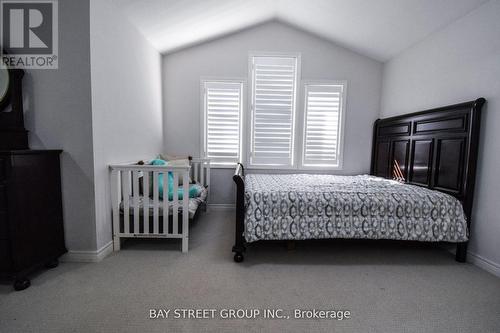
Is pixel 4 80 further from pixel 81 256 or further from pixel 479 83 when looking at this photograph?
pixel 479 83

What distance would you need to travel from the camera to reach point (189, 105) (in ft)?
11.7

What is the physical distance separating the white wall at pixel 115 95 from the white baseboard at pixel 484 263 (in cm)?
346

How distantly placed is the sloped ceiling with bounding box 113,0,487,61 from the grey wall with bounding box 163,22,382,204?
15 centimetres

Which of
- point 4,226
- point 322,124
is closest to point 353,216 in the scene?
point 322,124

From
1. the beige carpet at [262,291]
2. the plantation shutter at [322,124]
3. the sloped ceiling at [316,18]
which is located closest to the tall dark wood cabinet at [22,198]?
the beige carpet at [262,291]

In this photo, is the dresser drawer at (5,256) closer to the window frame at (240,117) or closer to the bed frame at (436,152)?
the bed frame at (436,152)

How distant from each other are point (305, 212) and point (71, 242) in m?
2.12

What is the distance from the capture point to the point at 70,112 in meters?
1.90

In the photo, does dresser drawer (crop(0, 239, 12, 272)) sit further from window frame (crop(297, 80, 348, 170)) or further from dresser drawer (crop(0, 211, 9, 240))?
window frame (crop(297, 80, 348, 170))

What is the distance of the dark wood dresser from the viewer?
1.54 metres

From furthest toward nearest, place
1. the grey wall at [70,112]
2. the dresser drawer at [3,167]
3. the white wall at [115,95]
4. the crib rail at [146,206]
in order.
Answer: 1. the crib rail at [146,206]
2. the white wall at [115,95]
3. the grey wall at [70,112]
4. the dresser drawer at [3,167]

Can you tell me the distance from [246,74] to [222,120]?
0.81m

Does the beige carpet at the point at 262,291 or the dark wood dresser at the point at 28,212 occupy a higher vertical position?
the dark wood dresser at the point at 28,212

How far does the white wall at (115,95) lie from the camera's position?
197cm
